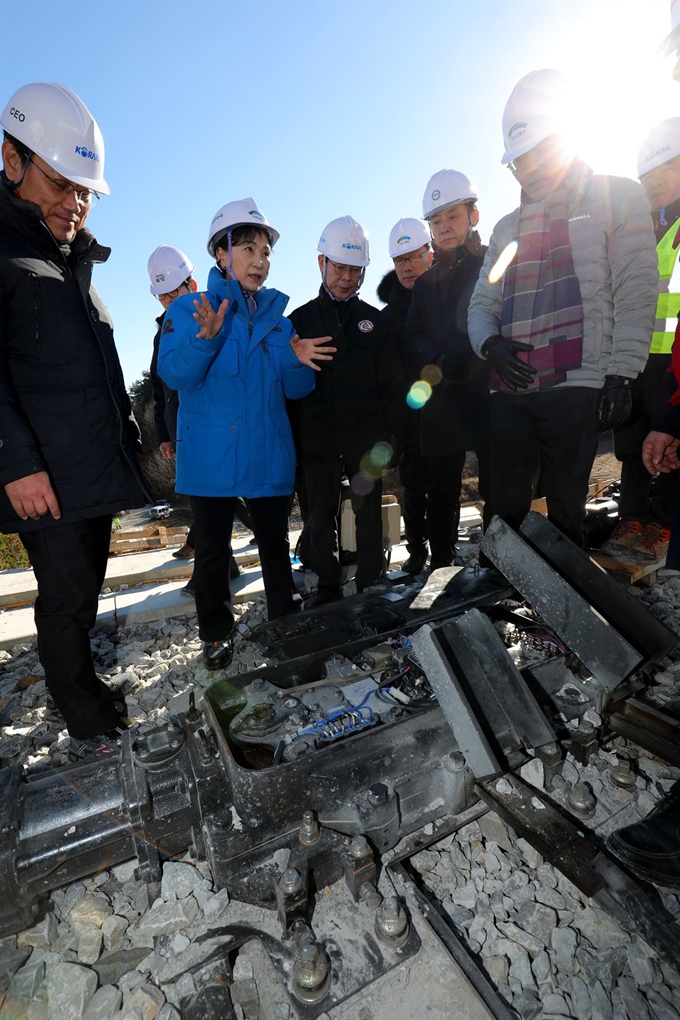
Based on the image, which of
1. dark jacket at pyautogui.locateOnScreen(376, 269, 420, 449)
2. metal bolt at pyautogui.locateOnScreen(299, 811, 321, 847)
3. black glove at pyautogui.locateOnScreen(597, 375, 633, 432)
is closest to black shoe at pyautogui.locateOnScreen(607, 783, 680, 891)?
metal bolt at pyautogui.locateOnScreen(299, 811, 321, 847)

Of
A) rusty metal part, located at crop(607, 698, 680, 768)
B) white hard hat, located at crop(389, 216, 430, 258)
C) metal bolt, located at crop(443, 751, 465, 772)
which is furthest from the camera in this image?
white hard hat, located at crop(389, 216, 430, 258)

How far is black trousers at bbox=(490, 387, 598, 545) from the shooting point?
2.54m

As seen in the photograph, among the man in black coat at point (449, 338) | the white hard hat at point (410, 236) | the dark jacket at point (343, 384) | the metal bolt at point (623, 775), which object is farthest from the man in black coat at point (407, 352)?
the metal bolt at point (623, 775)

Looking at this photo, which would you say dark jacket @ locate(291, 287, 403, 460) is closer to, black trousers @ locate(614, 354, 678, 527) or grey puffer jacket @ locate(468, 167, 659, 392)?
grey puffer jacket @ locate(468, 167, 659, 392)

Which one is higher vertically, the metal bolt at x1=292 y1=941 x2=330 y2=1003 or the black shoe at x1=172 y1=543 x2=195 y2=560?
the metal bolt at x1=292 y1=941 x2=330 y2=1003

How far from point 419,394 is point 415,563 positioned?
4.73 ft

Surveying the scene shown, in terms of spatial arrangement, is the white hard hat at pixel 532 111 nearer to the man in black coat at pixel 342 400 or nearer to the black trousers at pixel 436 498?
the man in black coat at pixel 342 400

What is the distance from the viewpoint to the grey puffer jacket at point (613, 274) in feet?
7.75

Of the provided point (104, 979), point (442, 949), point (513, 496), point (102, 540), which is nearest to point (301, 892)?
point (442, 949)

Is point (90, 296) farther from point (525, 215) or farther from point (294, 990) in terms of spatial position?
→ point (294, 990)

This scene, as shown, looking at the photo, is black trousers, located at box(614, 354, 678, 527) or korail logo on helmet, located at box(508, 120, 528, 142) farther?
black trousers, located at box(614, 354, 678, 527)

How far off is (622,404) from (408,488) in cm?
216

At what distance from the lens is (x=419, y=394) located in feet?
12.8

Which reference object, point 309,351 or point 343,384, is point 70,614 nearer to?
point 309,351
